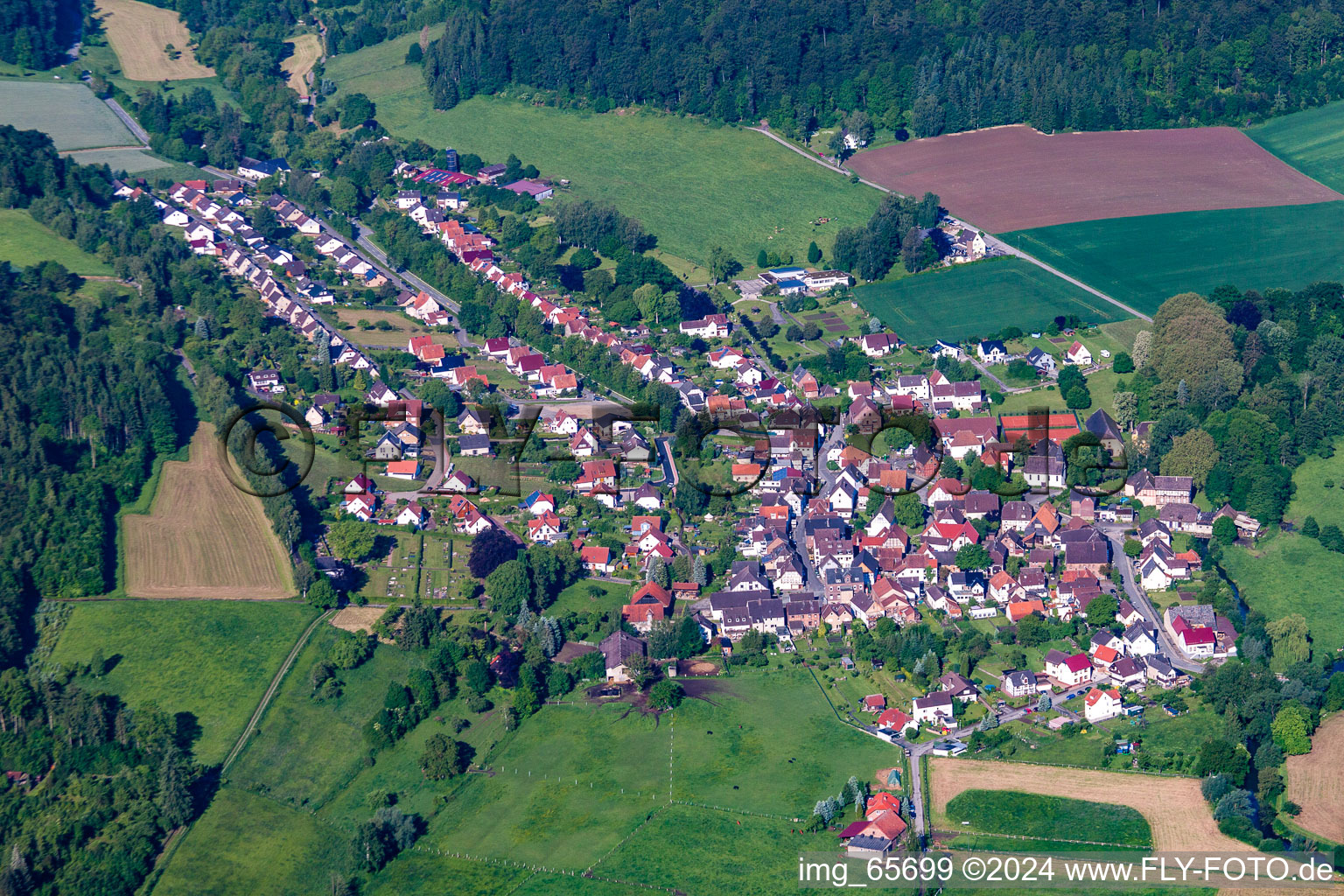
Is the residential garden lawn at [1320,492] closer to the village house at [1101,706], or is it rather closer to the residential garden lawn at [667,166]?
the village house at [1101,706]

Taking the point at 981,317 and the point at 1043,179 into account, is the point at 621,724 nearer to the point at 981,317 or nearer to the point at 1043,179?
the point at 981,317

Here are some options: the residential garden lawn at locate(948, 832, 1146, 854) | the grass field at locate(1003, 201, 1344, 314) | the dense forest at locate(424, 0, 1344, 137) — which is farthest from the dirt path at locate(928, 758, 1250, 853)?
the dense forest at locate(424, 0, 1344, 137)

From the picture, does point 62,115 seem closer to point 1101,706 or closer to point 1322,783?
point 1101,706

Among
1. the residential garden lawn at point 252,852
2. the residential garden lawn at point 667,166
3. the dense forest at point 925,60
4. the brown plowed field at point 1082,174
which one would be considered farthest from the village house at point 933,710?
the dense forest at point 925,60

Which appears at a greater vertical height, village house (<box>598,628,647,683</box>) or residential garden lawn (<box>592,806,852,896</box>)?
village house (<box>598,628,647,683</box>)

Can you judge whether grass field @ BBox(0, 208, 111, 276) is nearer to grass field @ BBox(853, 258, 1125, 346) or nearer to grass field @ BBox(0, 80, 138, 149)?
grass field @ BBox(0, 80, 138, 149)

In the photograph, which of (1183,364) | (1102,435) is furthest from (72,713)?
(1183,364)
